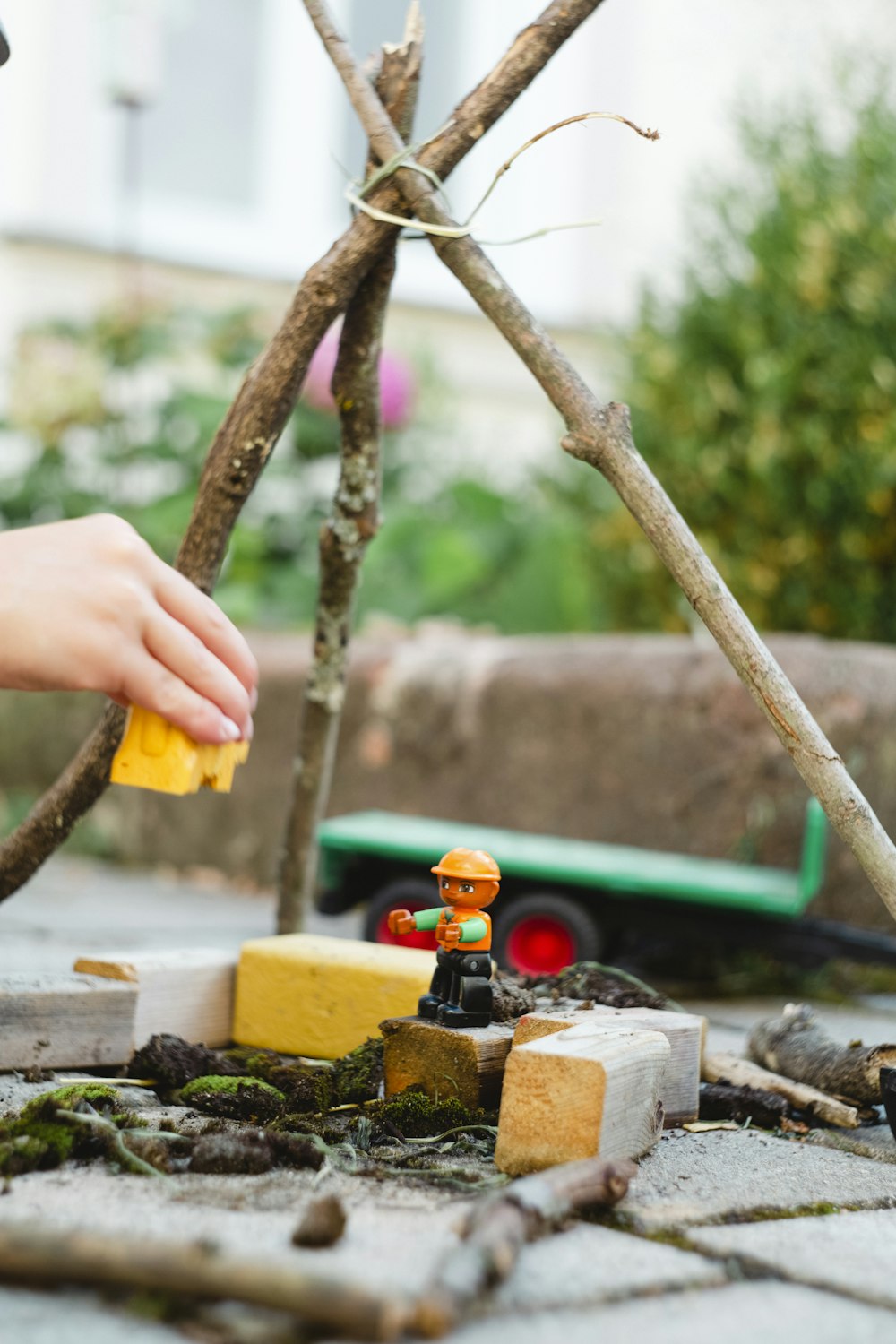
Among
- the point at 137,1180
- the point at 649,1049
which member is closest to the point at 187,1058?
the point at 137,1180

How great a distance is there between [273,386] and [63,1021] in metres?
0.80

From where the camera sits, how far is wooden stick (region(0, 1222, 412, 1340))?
2.96ft

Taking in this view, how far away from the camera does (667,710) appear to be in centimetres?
310

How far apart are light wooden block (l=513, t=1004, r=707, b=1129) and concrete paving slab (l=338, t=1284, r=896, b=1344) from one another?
477mm

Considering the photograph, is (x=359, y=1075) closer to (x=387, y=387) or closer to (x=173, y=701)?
(x=173, y=701)

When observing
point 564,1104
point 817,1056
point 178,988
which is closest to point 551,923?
point 817,1056

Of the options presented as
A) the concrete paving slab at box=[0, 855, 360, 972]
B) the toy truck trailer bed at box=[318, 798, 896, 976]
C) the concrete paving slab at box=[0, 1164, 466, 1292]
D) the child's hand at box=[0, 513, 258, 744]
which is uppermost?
the child's hand at box=[0, 513, 258, 744]

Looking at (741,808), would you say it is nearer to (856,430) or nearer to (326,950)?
(856,430)

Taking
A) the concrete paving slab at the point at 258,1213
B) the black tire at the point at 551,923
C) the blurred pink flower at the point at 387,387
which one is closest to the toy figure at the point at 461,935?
the concrete paving slab at the point at 258,1213

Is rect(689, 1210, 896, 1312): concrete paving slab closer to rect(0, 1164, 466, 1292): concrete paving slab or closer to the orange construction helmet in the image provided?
rect(0, 1164, 466, 1292): concrete paving slab

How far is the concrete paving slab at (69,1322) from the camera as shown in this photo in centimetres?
92

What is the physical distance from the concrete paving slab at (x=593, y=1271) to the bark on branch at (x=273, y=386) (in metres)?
0.85

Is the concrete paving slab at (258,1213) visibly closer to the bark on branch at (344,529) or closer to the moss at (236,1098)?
the moss at (236,1098)

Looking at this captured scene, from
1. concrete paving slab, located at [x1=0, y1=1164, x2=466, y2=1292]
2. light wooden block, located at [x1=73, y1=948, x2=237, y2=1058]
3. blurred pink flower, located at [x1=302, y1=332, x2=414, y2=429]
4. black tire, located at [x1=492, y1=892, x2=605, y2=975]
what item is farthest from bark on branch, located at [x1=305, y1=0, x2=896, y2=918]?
blurred pink flower, located at [x1=302, y1=332, x2=414, y2=429]
